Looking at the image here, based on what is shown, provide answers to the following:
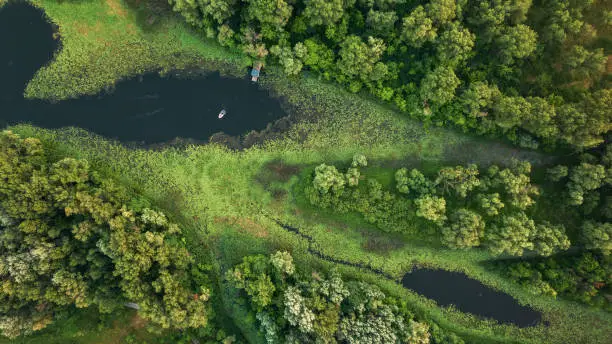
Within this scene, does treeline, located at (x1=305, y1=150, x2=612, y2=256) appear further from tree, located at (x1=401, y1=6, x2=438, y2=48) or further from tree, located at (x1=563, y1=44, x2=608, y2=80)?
tree, located at (x1=401, y1=6, x2=438, y2=48)

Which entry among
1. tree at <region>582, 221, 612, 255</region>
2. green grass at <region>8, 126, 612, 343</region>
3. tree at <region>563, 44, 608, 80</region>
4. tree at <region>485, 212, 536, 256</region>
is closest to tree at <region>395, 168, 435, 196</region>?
green grass at <region>8, 126, 612, 343</region>

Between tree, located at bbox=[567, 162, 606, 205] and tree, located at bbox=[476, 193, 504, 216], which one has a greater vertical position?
tree, located at bbox=[567, 162, 606, 205]

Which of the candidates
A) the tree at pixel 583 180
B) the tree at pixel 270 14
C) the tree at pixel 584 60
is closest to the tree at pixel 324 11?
the tree at pixel 270 14

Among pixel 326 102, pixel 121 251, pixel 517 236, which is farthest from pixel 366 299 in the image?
pixel 121 251

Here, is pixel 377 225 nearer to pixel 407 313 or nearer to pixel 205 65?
pixel 407 313

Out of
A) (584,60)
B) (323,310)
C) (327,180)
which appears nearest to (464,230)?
(327,180)
